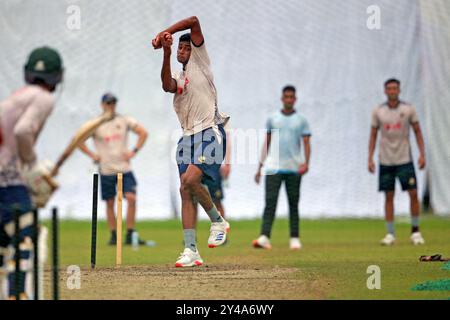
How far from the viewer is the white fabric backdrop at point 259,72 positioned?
70.0 feet

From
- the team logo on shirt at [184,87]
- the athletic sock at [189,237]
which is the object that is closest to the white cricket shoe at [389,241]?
the athletic sock at [189,237]

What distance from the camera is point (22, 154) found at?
7543mm

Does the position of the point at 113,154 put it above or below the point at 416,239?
above

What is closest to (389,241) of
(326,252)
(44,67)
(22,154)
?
(326,252)

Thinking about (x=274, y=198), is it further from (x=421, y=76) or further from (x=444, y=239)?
(x=421, y=76)

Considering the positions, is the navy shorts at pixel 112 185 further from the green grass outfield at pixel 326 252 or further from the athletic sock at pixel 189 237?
the athletic sock at pixel 189 237

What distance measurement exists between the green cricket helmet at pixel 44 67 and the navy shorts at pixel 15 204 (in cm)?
77

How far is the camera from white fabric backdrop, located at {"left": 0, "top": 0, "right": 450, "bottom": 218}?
21.3 m

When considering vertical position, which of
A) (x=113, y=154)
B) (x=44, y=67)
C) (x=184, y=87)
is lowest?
(x=113, y=154)

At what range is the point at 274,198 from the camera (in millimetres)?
15797

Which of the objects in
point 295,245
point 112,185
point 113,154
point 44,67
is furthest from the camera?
point 113,154

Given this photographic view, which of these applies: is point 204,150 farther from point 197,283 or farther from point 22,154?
point 22,154

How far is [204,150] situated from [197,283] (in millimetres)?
1764
